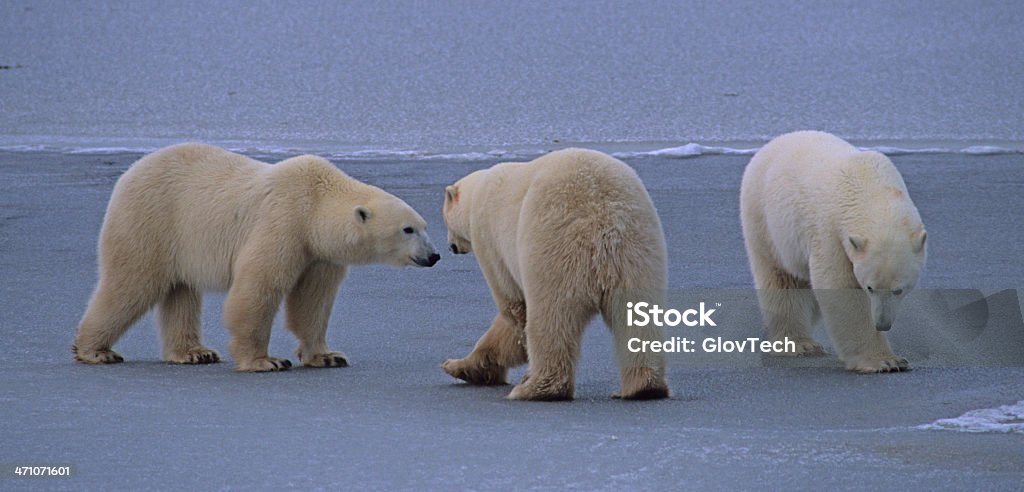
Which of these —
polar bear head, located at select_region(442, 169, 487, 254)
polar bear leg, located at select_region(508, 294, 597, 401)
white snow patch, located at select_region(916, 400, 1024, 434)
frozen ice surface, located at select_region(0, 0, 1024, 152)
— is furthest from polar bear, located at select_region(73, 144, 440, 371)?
frozen ice surface, located at select_region(0, 0, 1024, 152)

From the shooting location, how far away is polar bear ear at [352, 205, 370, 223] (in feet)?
15.4

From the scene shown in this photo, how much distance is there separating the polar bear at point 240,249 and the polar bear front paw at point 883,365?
1.50 metres

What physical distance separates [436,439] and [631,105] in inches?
312

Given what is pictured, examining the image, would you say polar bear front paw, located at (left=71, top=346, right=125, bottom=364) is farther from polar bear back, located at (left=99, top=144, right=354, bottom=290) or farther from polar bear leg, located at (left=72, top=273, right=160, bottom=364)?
polar bear back, located at (left=99, top=144, right=354, bottom=290)

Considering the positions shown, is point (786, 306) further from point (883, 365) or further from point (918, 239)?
point (918, 239)

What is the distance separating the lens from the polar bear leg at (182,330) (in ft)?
15.8

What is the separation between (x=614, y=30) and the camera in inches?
538

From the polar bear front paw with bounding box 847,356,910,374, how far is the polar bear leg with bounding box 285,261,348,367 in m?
1.74

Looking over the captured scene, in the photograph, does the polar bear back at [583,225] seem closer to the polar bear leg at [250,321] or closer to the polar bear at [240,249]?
the polar bear at [240,249]

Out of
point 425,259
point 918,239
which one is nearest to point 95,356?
point 425,259

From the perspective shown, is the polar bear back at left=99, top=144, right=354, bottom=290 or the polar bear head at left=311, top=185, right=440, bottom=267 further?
the polar bear back at left=99, top=144, right=354, bottom=290

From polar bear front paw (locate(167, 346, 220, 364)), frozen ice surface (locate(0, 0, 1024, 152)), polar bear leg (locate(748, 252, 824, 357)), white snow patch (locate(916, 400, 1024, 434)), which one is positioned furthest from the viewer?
frozen ice surface (locate(0, 0, 1024, 152))

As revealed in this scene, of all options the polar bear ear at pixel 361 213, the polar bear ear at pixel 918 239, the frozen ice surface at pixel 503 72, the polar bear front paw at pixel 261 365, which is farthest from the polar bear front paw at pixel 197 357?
the frozen ice surface at pixel 503 72

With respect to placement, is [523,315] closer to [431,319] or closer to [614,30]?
[431,319]
